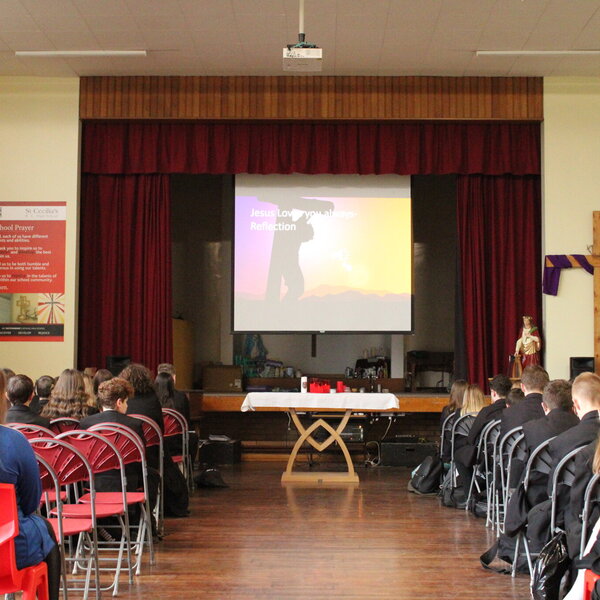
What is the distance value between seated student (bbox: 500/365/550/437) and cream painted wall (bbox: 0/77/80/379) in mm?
6261

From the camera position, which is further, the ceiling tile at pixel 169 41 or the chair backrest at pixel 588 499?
the ceiling tile at pixel 169 41

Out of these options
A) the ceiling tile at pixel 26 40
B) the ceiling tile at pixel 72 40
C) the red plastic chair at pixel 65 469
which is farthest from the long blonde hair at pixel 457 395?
the ceiling tile at pixel 26 40

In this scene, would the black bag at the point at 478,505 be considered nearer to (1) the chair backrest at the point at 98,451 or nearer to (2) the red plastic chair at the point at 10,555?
(1) the chair backrest at the point at 98,451

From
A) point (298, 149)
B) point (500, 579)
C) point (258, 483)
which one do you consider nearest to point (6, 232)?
point (298, 149)

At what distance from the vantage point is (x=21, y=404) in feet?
15.2

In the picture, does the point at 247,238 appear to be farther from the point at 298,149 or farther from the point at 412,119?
the point at 412,119

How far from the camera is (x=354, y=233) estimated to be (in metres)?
10.7

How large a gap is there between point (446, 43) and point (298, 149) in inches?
89.1

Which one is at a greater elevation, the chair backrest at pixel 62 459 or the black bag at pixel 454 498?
the chair backrest at pixel 62 459

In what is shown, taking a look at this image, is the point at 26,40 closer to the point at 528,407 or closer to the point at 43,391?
the point at 43,391

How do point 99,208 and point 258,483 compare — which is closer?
point 258,483

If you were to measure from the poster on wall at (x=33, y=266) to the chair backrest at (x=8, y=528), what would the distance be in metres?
7.77

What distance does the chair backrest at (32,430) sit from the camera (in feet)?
12.7

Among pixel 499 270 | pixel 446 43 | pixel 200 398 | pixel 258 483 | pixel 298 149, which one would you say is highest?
pixel 446 43
